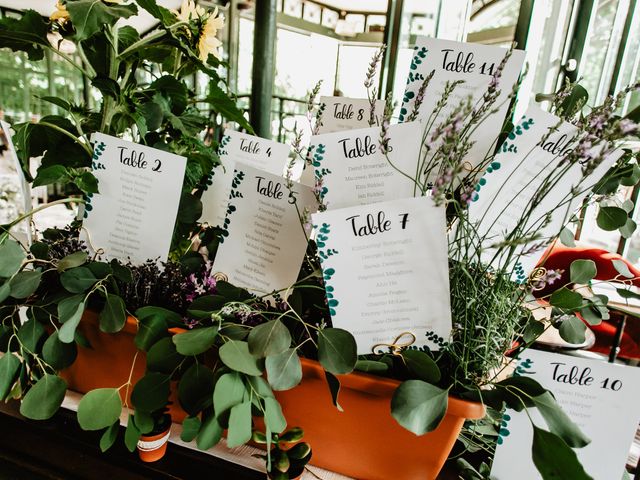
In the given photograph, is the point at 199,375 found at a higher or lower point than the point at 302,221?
lower

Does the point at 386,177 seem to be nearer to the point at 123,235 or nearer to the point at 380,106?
the point at 380,106

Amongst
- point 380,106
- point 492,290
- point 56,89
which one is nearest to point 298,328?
point 492,290

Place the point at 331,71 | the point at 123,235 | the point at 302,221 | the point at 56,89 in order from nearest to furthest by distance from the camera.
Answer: the point at 302,221
the point at 123,235
the point at 56,89
the point at 331,71

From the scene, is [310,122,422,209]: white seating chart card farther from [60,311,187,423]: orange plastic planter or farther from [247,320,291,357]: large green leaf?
[60,311,187,423]: orange plastic planter

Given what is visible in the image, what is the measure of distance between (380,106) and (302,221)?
0.32 m

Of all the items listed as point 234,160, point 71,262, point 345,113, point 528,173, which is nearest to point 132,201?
point 71,262

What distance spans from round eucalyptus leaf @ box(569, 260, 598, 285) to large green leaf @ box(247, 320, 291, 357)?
17.0 inches

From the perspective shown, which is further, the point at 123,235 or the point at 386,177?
the point at 123,235

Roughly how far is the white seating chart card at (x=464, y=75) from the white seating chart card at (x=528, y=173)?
0.22ft

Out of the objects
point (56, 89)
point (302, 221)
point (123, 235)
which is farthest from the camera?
point (56, 89)

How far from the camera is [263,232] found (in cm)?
60

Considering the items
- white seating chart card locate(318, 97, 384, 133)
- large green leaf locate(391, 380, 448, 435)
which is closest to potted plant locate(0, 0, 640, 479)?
large green leaf locate(391, 380, 448, 435)

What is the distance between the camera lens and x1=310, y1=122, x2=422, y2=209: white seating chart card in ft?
1.70

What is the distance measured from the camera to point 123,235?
26.6 inches
